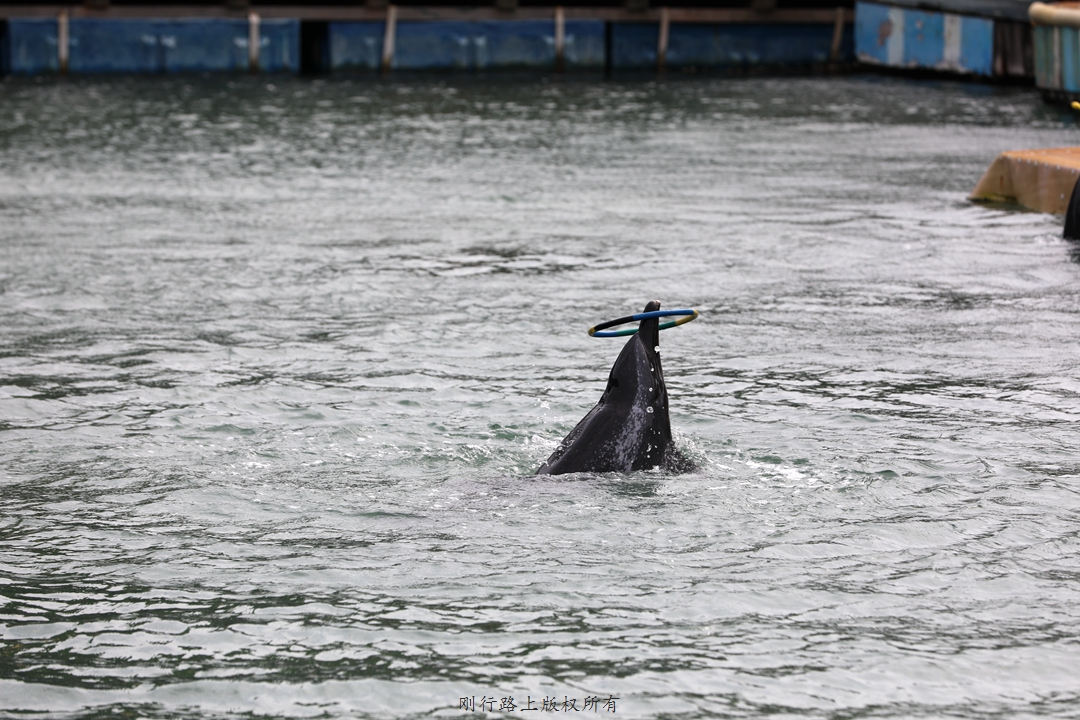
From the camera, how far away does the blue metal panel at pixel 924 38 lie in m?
28.9

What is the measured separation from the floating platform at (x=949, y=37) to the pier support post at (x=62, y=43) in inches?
628

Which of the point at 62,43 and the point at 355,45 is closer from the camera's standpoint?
the point at 62,43

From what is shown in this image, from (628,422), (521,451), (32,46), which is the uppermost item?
(32,46)

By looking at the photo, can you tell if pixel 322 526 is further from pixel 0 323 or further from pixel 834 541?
pixel 0 323

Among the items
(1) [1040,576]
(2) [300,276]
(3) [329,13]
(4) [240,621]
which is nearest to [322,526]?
(4) [240,621]

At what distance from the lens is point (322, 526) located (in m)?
6.82

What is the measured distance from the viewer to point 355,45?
30281 mm

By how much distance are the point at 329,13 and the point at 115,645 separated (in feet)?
86.1

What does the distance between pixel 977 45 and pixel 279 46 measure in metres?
13.6

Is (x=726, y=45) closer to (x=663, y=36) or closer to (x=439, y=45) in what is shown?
(x=663, y=36)

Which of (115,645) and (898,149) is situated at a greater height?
(898,149)

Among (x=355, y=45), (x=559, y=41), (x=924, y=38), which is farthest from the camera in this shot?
(x=559, y=41)

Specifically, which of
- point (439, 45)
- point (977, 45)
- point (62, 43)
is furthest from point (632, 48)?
point (62, 43)

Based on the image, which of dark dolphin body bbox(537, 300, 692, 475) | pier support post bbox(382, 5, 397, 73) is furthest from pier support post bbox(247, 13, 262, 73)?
dark dolphin body bbox(537, 300, 692, 475)
